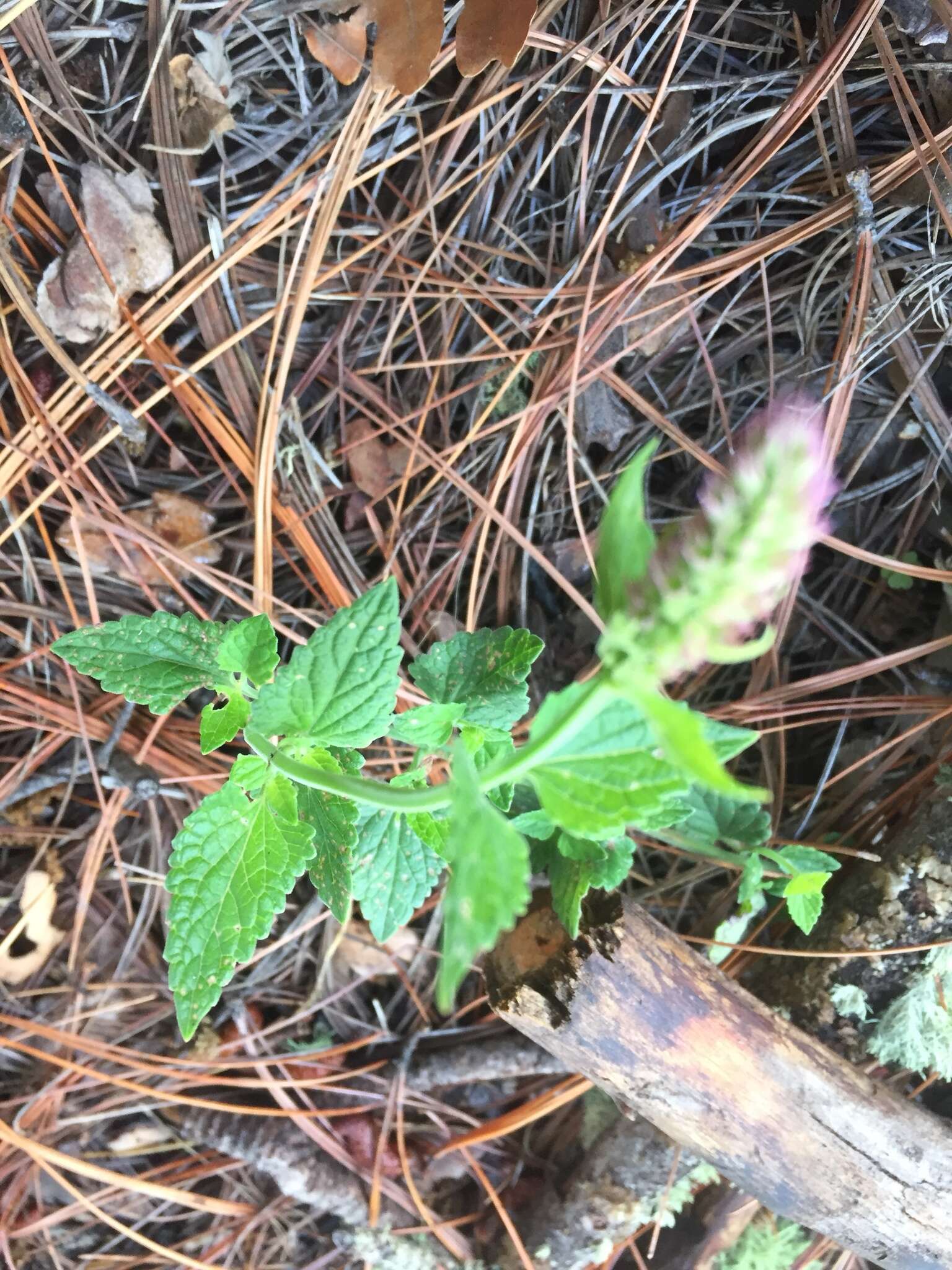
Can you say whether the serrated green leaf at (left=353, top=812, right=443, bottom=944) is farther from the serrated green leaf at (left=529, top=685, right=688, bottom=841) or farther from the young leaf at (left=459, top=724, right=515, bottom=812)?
the serrated green leaf at (left=529, top=685, right=688, bottom=841)

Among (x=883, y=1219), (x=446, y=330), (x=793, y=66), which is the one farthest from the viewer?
(x=446, y=330)

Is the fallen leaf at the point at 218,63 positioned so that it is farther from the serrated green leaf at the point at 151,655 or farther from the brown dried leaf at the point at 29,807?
the brown dried leaf at the point at 29,807

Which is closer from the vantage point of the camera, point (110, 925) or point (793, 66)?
point (793, 66)

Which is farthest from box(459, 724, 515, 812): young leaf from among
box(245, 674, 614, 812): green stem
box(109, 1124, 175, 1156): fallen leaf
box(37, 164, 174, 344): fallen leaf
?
box(109, 1124, 175, 1156): fallen leaf

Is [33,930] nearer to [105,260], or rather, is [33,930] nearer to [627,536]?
[105,260]

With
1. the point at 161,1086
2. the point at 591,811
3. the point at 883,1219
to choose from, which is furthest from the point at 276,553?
the point at 883,1219

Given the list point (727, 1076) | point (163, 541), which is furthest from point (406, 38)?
point (727, 1076)

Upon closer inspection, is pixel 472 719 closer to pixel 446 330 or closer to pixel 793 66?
pixel 446 330
